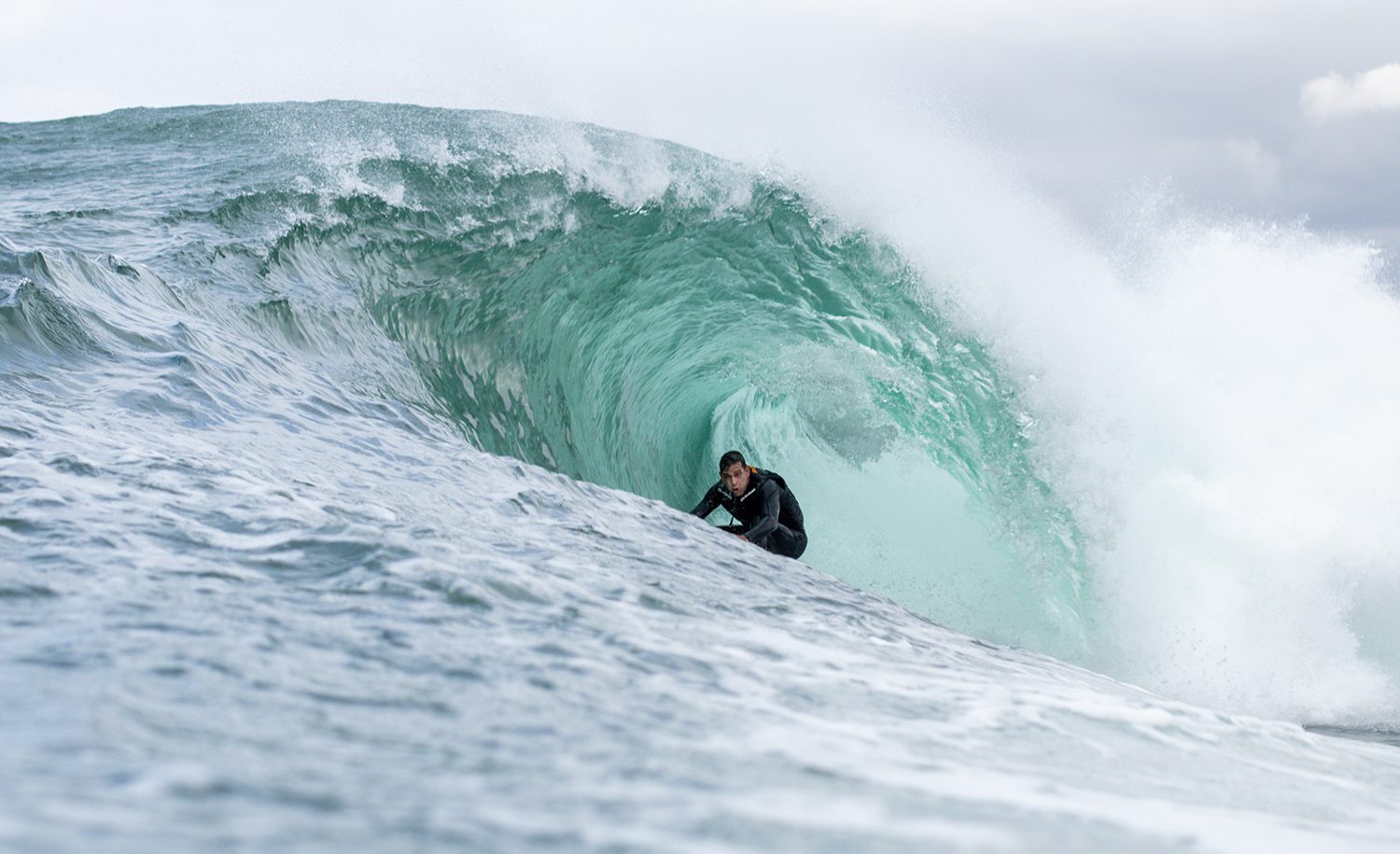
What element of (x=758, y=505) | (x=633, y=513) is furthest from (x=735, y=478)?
(x=633, y=513)

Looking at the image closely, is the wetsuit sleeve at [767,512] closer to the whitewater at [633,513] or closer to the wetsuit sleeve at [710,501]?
the wetsuit sleeve at [710,501]

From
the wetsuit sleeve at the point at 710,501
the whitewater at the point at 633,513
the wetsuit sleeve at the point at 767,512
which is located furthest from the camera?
the wetsuit sleeve at the point at 710,501

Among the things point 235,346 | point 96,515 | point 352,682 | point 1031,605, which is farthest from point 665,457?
point 352,682

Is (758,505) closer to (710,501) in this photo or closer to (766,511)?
(766,511)

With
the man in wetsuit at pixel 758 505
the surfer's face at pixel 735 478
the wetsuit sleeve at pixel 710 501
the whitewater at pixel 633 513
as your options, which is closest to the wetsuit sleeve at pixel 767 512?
the man in wetsuit at pixel 758 505

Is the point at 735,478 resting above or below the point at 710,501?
above

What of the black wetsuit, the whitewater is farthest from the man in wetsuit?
the whitewater

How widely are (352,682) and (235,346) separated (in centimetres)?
408

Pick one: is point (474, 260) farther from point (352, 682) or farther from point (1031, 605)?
point (352, 682)

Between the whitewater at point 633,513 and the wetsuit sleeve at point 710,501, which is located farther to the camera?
the wetsuit sleeve at point 710,501

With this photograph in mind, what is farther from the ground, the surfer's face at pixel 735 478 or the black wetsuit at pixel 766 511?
the surfer's face at pixel 735 478

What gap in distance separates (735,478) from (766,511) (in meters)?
0.30

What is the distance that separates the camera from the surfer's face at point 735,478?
289 inches

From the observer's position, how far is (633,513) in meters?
4.77
